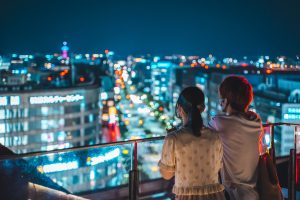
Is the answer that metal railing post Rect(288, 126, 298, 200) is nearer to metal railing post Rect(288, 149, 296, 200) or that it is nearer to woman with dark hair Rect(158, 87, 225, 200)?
metal railing post Rect(288, 149, 296, 200)

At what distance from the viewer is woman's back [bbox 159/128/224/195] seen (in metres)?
2.05

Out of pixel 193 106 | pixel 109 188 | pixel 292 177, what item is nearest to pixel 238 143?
pixel 193 106

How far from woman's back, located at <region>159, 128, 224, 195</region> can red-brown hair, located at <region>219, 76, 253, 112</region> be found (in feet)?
0.89

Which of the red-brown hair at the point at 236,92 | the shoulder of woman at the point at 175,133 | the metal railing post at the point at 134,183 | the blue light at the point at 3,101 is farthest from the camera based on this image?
the blue light at the point at 3,101

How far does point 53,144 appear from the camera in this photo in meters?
41.1

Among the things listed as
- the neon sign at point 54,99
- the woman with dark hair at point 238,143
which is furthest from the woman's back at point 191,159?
the neon sign at point 54,99

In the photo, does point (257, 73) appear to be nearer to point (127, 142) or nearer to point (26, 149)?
point (26, 149)

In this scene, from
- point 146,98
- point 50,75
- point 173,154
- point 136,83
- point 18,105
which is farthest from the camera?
point 136,83

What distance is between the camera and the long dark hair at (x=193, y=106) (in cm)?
205

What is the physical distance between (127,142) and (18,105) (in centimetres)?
3755

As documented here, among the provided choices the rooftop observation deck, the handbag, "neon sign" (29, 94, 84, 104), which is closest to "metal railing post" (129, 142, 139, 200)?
the rooftop observation deck

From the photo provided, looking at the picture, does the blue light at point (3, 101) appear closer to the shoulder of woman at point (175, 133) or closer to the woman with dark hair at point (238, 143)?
the woman with dark hair at point (238, 143)

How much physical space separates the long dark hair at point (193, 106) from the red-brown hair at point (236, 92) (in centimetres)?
24

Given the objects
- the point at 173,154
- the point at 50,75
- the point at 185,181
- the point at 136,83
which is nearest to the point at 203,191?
the point at 185,181
